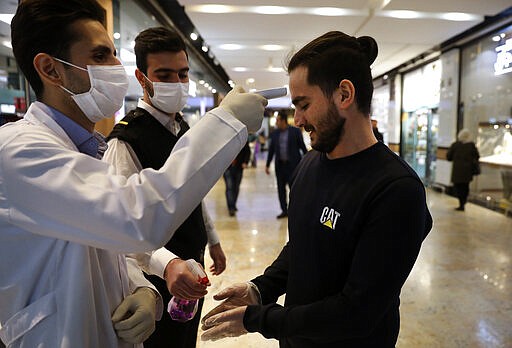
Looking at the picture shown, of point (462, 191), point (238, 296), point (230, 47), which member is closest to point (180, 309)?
point (238, 296)

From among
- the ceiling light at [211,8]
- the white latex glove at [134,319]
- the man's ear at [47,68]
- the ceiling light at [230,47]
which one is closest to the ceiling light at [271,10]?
the ceiling light at [211,8]

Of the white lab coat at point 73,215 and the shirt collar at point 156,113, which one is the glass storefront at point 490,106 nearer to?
the shirt collar at point 156,113

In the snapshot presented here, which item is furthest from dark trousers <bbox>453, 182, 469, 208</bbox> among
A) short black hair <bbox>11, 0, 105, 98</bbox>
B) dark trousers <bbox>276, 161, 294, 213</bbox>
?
short black hair <bbox>11, 0, 105, 98</bbox>

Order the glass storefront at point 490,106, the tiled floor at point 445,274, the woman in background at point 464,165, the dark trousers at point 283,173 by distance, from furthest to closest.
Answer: the glass storefront at point 490,106 < the woman in background at point 464,165 < the dark trousers at point 283,173 < the tiled floor at point 445,274

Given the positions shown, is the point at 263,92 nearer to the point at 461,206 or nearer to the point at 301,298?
the point at 301,298

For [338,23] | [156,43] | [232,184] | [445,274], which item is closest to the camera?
[156,43]

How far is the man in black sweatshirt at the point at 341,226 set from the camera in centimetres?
94

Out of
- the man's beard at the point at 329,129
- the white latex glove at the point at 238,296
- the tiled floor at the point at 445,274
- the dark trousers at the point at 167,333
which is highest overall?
the man's beard at the point at 329,129

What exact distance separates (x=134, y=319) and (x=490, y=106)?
28.1 feet

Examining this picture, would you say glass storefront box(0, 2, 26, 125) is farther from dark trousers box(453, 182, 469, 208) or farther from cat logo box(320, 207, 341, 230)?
dark trousers box(453, 182, 469, 208)

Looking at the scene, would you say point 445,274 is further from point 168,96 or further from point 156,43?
point 156,43

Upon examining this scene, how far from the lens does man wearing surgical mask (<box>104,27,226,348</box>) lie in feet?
4.65

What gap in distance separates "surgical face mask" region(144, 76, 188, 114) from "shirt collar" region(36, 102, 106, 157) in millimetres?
650

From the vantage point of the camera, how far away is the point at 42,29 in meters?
0.90
